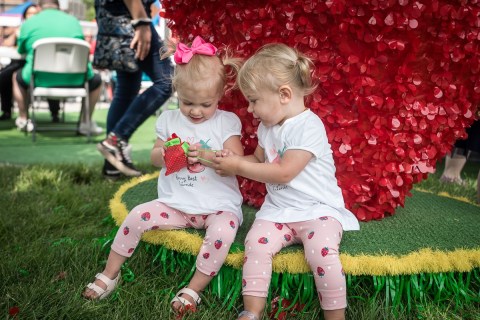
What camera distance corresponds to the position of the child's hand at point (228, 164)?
1996 mm

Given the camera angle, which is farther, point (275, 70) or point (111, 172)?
point (111, 172)

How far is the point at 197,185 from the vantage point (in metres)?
2.12

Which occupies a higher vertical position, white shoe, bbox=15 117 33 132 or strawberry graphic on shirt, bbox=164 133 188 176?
strawberry graphic on shirt, bbox=164 133 188 176

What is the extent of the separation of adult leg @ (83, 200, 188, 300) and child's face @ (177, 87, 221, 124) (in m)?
0.39

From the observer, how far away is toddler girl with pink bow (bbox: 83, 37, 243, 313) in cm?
193

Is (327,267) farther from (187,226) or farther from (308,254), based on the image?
(187,226)

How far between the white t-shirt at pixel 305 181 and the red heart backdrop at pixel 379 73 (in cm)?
16

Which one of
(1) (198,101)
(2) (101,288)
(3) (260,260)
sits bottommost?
(2) (101,288)

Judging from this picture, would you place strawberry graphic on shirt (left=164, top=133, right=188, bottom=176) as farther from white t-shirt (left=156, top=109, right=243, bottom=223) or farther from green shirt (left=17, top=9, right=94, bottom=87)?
green shirt (left=17, top=9, right=94, bottom=87)

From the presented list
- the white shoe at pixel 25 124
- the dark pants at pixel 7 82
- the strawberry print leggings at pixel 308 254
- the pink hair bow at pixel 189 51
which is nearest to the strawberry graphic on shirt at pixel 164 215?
the strawberry print leggings at pixel 308 254

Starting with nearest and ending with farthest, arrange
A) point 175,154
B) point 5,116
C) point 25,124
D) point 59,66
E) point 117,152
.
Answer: point 175,154 → point 117,152 → point 59,66 → point 25,124 → point 5,116

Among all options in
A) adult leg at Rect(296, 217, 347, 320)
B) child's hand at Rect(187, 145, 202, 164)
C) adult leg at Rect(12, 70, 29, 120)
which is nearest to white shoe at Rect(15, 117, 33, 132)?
adult leg at Rect(12, 70, 29, 120)

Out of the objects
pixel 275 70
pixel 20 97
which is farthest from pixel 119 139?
pixel 20 97

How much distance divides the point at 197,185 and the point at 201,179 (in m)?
0.03
